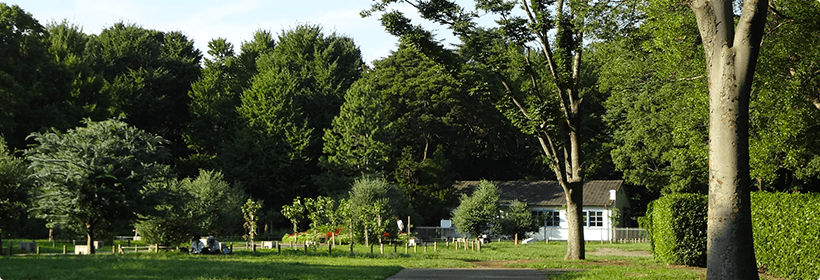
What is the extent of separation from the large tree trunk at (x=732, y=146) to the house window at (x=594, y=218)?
4412cm

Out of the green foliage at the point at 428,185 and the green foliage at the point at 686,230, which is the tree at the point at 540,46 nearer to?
the green foliage at the point at 686,230

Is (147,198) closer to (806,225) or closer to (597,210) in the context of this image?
(806,225)

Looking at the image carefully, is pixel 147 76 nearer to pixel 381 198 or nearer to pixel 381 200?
pixel 381 198

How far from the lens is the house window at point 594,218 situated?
54.3m

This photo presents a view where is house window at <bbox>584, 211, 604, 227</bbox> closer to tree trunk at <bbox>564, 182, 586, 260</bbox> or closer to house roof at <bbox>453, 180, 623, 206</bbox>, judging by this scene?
house roof at <bbox>453, 180, 623, 206</bbox>

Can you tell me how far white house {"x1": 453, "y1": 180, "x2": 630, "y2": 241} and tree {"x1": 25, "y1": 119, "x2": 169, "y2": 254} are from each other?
32.3 metres

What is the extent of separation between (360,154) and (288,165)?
545cm

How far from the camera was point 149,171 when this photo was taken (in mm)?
25125

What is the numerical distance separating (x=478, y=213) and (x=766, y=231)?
29.5 m

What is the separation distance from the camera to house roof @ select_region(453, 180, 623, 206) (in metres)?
54.8

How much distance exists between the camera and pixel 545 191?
187 feet

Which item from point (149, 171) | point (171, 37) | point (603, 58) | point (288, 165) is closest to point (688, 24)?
point (603, 58)

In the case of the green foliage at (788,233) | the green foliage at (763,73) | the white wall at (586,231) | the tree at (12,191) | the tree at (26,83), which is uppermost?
the tree at (26,83)

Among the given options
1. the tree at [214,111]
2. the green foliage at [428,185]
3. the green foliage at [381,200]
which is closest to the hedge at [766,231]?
the green foliage at [381,200]
